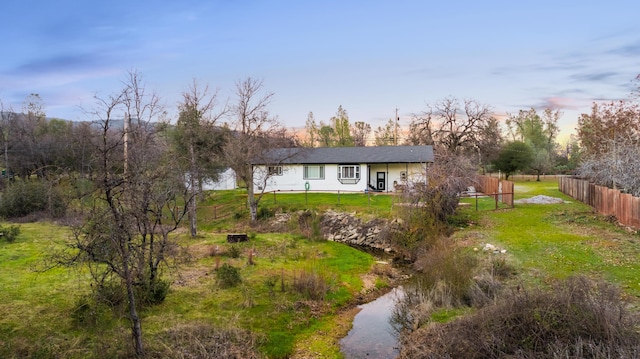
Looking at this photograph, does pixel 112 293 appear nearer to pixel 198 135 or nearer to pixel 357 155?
pixel 198 135

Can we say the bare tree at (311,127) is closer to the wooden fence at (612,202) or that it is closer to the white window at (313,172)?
the white window at (313,172)

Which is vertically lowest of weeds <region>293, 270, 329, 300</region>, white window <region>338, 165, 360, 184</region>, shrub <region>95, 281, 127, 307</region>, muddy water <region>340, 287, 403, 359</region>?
muddy water <region>340, 287, 403, 359</region>

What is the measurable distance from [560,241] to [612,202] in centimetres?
585

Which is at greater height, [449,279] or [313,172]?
[313,172]

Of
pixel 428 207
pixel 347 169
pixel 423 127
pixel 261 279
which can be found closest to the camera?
pixel 261 279

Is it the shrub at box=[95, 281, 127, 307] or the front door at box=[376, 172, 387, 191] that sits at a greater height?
the front door at box=[376, 172, 387, 191]

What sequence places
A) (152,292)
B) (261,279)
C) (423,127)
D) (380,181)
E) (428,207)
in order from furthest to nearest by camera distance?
1. (423,127)
2. (380,181)
3. (428,207)
4. (261,279)
5. (152,292)

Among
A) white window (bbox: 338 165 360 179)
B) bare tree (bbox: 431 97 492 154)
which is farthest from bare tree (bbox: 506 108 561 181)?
white window (bbox: 338 165 360 179)

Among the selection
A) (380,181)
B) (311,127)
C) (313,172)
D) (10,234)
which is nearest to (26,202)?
(10,234)

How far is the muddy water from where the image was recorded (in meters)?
9.17

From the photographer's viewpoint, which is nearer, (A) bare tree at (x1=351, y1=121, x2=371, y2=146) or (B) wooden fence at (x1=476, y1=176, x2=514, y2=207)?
(B) wooden fence at (x1=476, y1=176, x2=514, y2=207)

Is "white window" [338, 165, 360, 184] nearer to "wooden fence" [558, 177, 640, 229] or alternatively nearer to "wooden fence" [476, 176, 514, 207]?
"wooden fence" [476, 176, 514, 207]

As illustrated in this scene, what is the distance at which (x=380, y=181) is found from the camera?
1394 inches

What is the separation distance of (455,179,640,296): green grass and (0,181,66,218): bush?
21852 mm
